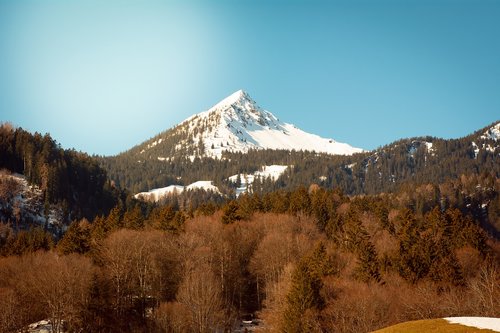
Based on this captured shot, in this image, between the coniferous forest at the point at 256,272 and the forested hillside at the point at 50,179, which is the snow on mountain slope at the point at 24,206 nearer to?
the forested hillside at the point at 50,179

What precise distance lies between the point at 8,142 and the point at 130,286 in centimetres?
13331

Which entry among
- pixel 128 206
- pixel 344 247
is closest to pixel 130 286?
pixel 344 247

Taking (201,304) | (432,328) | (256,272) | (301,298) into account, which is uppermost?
(256,272)

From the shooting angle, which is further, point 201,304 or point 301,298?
point 201,304

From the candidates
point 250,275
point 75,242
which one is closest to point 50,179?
point 75,242

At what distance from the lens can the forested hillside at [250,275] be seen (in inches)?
2078

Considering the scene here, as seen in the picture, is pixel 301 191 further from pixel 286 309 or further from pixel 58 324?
pixel 58 324

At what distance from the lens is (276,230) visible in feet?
276

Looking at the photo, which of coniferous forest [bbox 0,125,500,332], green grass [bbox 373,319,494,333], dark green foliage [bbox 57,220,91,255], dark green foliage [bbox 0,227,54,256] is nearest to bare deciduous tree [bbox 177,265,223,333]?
coniferous forest [bbox 0,125,500,332]

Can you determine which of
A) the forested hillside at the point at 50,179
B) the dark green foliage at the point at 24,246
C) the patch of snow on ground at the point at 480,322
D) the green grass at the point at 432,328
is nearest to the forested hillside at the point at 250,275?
the dark green foliage at the point at 24,246

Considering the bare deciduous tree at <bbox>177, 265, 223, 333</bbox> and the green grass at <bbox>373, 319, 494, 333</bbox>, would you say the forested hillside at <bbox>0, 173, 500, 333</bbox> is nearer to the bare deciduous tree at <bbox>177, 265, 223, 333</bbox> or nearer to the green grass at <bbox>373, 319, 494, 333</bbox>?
the bare deciduous tree at <bbox>177, 265, 223, 333</bbox>

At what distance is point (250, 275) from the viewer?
81312 millimetres

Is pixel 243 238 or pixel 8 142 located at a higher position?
pixel 8 142

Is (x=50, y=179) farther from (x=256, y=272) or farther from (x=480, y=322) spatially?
(x=480, y=322)
